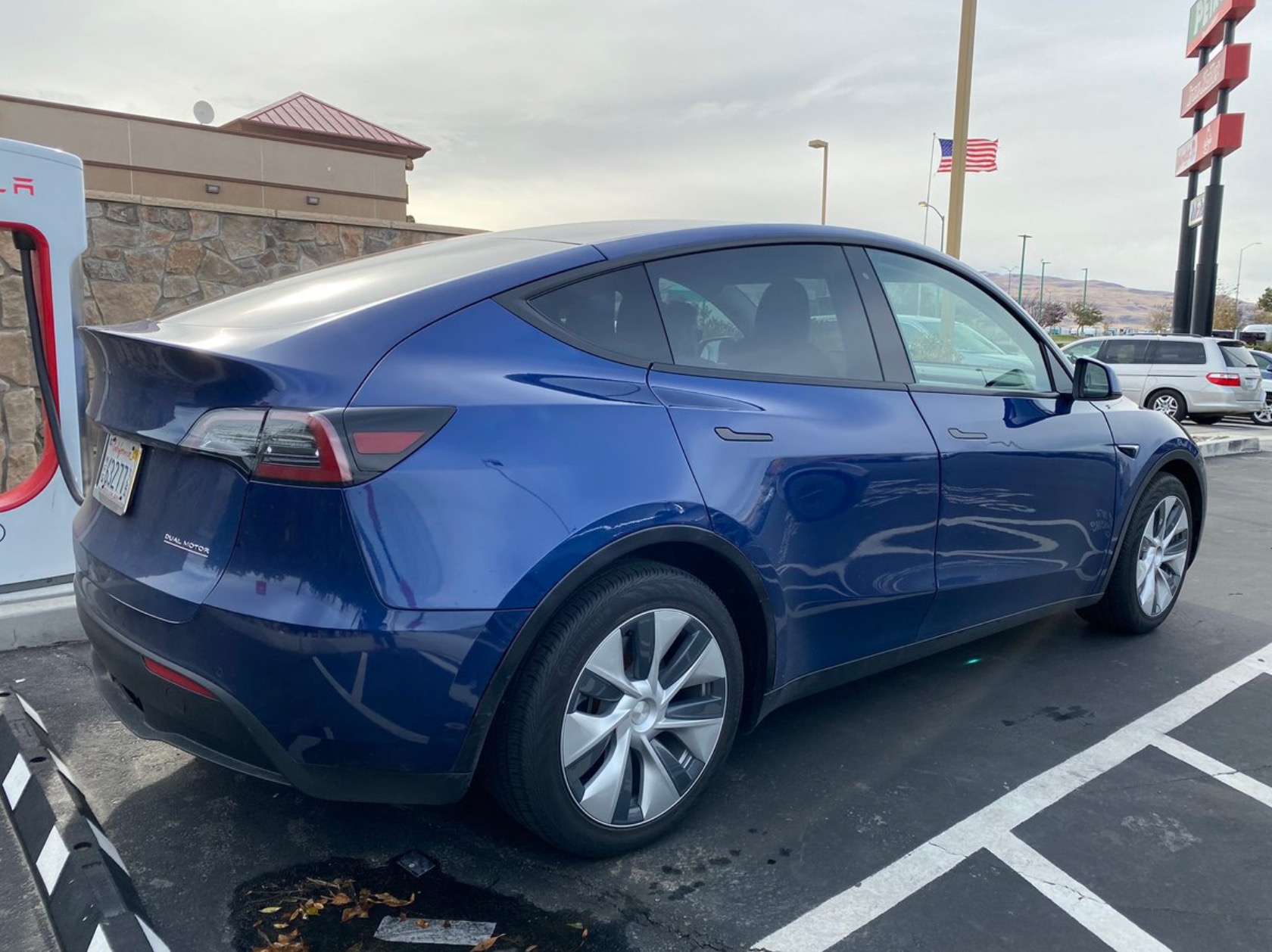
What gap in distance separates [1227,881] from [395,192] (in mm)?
13007

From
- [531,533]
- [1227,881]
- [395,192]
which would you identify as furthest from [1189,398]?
[531,533]

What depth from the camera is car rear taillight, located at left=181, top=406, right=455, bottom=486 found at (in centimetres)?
204

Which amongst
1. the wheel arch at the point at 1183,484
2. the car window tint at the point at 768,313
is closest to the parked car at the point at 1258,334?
the wheel arch at the point at 1183,484

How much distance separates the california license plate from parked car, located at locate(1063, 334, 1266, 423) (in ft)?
52.3

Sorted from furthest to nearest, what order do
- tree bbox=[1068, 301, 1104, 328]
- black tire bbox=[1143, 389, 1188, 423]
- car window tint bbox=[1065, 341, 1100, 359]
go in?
tree bbox=[1068, 301, 1104, 328] < black tire bbox=[1143, 389, 1188, 423] < car window tint bbox=[1065, 341, 1100, 359]

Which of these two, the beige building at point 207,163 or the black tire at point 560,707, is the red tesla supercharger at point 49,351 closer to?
the black tire at point 560,707

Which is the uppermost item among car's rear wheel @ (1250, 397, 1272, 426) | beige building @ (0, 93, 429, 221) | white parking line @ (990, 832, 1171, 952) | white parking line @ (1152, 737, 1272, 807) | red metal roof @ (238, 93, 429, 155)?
red metal roof @ (238, 93, 429, 155)

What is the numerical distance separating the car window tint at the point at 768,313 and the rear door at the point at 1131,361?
15455 millimetres

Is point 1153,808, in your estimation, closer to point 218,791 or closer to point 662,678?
point 662,678

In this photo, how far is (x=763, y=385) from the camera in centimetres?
277

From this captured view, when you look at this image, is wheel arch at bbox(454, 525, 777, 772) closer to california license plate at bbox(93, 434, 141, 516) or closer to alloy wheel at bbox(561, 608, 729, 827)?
alloy wheel at bbox(561, 608, 729, 827)

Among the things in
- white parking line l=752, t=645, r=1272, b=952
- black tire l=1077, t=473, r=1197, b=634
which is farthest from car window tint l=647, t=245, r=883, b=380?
black tire l=1077, t=473, r=1197, b=634

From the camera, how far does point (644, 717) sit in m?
2.47

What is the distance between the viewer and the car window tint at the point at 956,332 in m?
3.31
